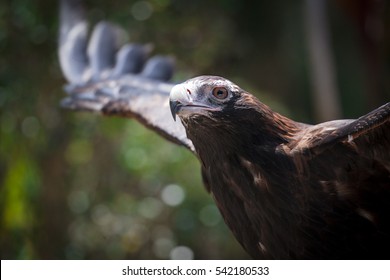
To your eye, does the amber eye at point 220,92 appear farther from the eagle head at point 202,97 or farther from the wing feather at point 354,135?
the wing feather at point 354,135

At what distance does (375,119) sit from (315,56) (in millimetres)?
6267

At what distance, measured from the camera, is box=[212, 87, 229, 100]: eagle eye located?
3.28 meters

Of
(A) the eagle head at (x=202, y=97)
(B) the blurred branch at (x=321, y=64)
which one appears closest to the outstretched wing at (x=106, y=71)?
(A) the eagle head at (x=202, y=97)

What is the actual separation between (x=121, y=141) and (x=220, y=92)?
547 centimetres

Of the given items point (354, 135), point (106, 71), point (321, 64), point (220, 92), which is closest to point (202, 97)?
point (220, 92)

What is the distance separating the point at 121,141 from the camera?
28.4 feet

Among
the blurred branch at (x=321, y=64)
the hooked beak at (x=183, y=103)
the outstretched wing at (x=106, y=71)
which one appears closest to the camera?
the hooked beak at (x=183, y=103)

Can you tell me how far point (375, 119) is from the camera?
3.06 meters

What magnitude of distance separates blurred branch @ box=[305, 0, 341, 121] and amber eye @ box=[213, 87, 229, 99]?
5.61m

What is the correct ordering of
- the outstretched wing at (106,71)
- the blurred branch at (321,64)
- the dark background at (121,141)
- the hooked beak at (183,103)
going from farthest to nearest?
the blurred branch at (321,64)
the dark background at (121,141)
the outstretched wing at (106,71)
the hooked beak at (183,103)

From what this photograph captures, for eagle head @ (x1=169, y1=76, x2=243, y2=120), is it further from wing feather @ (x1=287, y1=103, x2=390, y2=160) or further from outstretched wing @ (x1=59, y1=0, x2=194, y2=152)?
outstretched wing @ (x1=59, y1=0, x2=194, y2=152)

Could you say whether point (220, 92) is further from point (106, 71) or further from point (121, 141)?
point (121, 141)

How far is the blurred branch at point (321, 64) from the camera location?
8.85 m

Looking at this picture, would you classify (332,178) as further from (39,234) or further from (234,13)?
(234,13)
